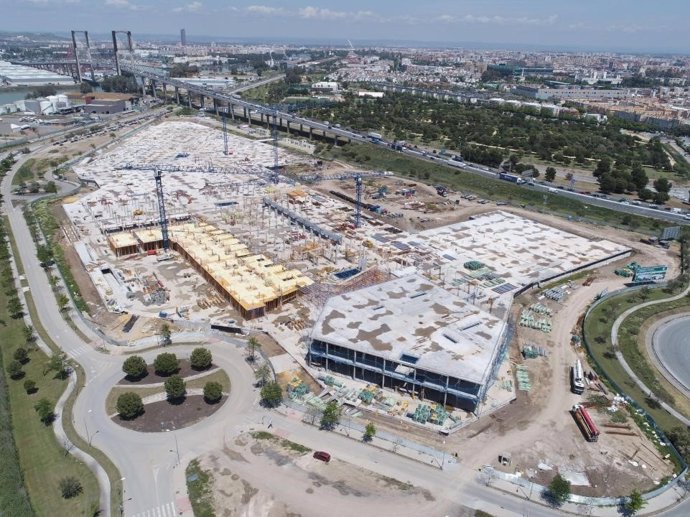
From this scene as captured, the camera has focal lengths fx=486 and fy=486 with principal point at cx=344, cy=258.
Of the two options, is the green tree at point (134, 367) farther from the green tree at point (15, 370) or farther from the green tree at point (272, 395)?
the green tree at point (272, 395)

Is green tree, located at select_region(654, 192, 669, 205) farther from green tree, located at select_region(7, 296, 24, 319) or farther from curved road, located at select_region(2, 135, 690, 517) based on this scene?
green tree, located at select_region(7, 296, 24, 319)

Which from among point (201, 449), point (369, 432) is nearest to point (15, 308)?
point (201, 449)

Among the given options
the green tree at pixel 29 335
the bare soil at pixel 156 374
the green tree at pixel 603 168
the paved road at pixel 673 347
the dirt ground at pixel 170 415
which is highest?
the green tree at pixel 603 168

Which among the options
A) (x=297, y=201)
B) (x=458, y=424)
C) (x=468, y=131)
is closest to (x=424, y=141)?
Answer: (x=468, y=131)

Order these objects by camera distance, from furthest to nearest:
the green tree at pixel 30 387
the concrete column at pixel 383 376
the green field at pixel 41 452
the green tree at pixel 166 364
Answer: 1. the green tree at pixel 166 364
2. the concrete column at pixel 383 376
3. the green tree at pixel 30 387
4. the green field at pixel 41 452

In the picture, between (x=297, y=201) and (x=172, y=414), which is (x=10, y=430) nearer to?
(x=172, y=414)

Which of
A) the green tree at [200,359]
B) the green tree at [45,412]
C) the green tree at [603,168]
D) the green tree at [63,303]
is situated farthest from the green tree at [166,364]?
the green tree at [603,168]
